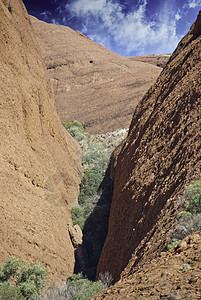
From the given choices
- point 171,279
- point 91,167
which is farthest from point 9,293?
point 91,167

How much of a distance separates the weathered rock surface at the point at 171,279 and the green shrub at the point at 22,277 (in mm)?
3251

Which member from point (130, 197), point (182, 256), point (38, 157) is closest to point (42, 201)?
point (38, 157)

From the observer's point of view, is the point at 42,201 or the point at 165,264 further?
the point at 42,201

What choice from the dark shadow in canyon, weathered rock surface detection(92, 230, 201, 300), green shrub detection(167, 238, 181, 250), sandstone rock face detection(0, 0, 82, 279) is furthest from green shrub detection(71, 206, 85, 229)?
weathered rock surface detection(92, 230, 201, 300)

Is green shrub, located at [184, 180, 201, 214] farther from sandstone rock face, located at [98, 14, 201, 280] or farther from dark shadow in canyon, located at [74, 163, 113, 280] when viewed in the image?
dark shadow in canyon, located at [74, 163, 113, 280]

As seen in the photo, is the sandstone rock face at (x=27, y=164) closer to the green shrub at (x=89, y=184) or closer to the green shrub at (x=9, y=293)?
the green shrub at (x=9, y=293)

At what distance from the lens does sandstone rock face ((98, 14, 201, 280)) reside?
591cm

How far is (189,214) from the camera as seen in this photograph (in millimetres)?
4941

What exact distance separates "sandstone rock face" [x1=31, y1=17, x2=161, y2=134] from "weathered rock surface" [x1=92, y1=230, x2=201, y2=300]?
917 inches

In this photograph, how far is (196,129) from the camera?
22.7 ft

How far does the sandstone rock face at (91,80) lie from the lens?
30.4 m

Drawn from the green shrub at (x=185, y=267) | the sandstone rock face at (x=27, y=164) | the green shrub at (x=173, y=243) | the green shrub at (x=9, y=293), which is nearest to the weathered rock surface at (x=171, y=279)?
the green shrub at (x=185, y=267)

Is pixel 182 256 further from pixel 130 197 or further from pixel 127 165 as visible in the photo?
pixel 127 165

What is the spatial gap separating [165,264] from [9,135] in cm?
677
